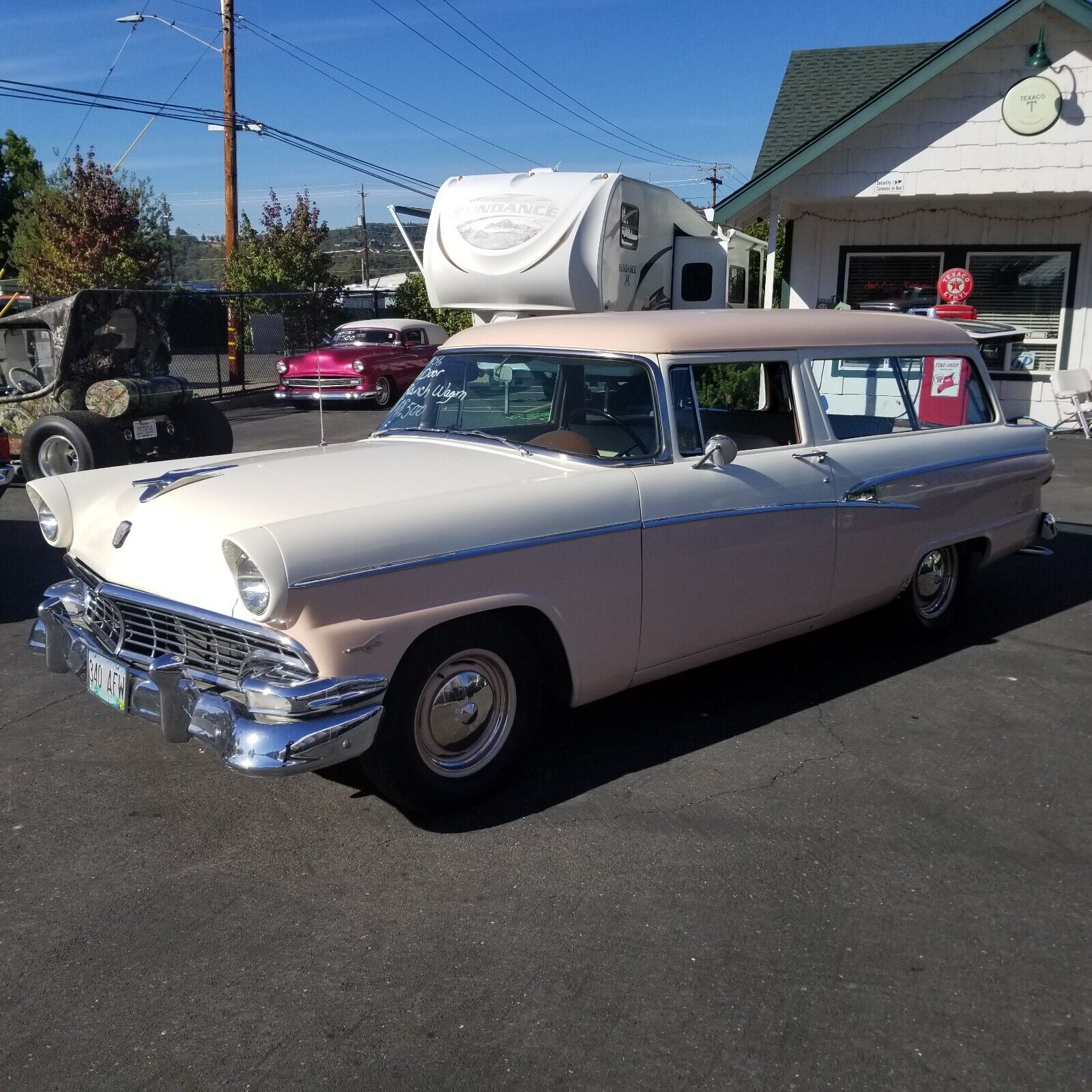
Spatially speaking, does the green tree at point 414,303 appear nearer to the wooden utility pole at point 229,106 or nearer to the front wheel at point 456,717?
the wooden utility pole at point 229,106

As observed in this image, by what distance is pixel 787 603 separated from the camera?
4.82 metres

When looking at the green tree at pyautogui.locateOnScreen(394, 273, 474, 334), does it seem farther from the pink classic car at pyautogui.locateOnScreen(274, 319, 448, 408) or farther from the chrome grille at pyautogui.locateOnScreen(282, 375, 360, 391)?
the chrome grille at pyautogui.locateOnScreen(282, 375, 360, 391)

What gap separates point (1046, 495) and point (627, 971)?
28.2 feet

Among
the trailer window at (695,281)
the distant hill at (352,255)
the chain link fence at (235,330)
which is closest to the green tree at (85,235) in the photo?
the chain link fence at (235,330)

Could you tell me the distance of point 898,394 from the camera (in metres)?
5.64

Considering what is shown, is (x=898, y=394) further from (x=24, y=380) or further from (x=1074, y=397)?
(x=1074, y=397)

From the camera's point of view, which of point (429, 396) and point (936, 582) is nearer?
point (429, 396)

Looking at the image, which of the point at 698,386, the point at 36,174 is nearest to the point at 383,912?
the point at 698,386

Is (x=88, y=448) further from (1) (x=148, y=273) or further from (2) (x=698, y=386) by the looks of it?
(1) (x=148, y=273)

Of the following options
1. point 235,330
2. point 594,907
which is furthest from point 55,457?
point 235,330

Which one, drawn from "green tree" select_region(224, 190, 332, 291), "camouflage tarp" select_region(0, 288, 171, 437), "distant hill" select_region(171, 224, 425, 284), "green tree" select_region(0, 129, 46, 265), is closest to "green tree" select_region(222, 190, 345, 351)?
"green tree" select_region(224, 190, 332, 291)

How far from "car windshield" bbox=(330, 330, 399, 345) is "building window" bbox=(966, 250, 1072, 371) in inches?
388

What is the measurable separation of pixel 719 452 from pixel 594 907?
5.97ft

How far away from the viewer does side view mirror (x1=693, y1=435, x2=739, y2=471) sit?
432 centimetres
